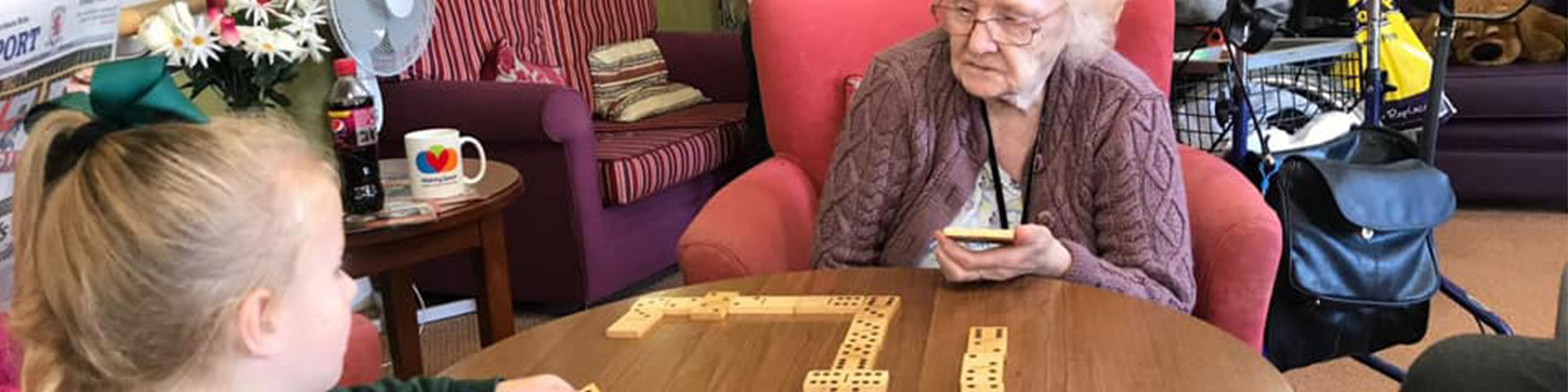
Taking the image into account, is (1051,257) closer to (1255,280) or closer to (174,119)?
(1255,280)

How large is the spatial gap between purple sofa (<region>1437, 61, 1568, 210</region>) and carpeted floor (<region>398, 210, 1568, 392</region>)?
94mm

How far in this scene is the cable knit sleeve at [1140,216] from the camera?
1.75m

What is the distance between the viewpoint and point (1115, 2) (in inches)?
80.8

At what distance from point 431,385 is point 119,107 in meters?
0.42

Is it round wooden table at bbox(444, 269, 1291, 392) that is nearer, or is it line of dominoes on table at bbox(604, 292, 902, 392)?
round wooden table at bbox(444, 269, 1291, 392)

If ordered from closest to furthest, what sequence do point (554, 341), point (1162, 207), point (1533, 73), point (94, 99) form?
point (94, 99)
point (554, 341)
point (1162, 207)
point (1533, 73)

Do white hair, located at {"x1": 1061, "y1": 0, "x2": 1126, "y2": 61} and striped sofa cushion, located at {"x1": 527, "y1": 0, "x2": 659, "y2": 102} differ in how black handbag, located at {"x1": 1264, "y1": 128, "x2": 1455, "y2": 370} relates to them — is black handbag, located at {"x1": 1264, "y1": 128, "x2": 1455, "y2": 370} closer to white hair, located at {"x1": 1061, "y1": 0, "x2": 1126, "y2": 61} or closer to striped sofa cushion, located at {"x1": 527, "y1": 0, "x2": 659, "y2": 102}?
A: white hair, located at {"x1": 1061, "y1": 0, "x2": 1126, "y2": 61}

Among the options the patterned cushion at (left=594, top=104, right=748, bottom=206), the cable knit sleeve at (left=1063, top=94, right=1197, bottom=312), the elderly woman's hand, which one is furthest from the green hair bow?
the patterned cushion at (left=594, top=104, right=748, bottom=206)

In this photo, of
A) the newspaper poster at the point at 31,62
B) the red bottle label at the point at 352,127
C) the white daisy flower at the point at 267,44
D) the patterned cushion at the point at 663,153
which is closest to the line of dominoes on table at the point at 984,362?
the newspaper poster at the point at 31,62

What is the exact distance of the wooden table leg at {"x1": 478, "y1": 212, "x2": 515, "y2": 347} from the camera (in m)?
2.38

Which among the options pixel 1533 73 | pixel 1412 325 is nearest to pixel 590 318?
pixel 1412 325

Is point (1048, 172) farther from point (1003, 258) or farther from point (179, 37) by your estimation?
point (179, 37)

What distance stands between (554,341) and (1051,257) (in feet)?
1.96

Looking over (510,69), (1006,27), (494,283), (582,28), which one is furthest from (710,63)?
(1006,27)
